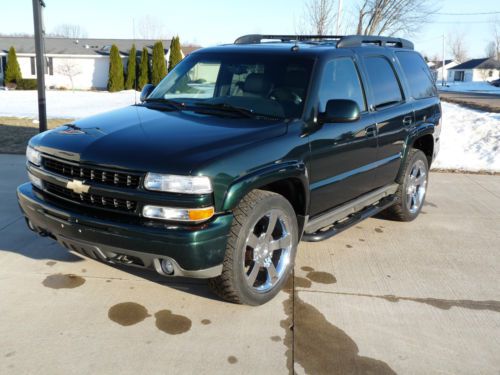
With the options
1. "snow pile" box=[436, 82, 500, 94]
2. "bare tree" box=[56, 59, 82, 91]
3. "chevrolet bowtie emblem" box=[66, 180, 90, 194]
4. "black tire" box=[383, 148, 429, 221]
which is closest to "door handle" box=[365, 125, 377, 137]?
"black tire" box=[383, 148, 429, 221]

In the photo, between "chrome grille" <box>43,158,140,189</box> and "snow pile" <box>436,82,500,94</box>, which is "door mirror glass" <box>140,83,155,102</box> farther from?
"snow pile" <box>436,82,500,94</box>

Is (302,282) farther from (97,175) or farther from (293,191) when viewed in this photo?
(97,175)

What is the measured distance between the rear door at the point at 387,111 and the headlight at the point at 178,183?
2.29 m

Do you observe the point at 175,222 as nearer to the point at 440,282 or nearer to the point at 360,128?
the point at 360,128

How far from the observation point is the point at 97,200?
3234 mm

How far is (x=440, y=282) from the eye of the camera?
13.8 ft

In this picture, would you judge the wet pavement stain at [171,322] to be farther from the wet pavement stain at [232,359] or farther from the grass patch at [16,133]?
the grass patch at [16,133]

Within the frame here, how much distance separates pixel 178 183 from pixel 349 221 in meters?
2.10

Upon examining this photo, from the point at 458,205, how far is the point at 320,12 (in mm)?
21220

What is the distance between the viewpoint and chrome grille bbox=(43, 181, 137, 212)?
3125mm

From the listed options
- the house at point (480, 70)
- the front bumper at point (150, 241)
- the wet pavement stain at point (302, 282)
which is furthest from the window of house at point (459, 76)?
the front bumper at point (150, 241)

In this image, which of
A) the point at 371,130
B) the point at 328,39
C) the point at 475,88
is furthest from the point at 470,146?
the point at 475,88

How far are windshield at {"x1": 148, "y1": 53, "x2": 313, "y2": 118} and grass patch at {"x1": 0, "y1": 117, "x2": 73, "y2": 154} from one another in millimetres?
5655

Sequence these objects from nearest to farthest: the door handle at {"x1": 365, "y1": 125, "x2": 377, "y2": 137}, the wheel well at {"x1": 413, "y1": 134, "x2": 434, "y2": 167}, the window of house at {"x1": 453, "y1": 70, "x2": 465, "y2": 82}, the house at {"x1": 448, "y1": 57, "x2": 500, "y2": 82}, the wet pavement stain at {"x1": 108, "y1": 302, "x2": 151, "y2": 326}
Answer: the wet pavement stain at {"x1": 108, "y1": 302, "x2": 151, "y2": 326} < the door handle at {"x1": 365, "y1": 125, "x2": 377, "y2": 137} < the wheel well at {"x1": 413, "y1": 134, "x2": 434, "y2": 167} < the house at {"x1": 448, "y1": 57, "x2": 500, "y2": 82} < the window of house at {"x1": 453, "y1": 70, "x2": 465, "y2": 82}
